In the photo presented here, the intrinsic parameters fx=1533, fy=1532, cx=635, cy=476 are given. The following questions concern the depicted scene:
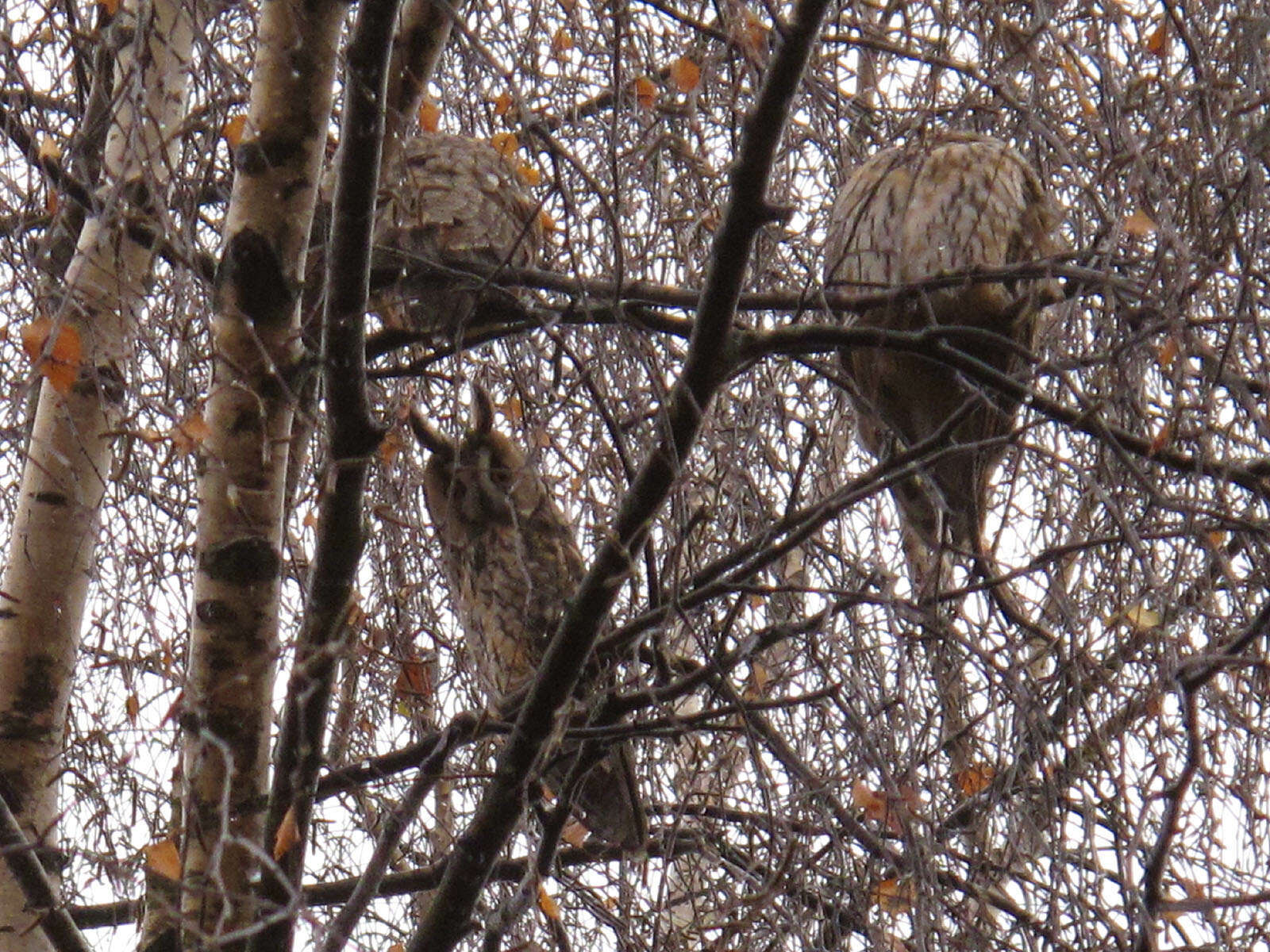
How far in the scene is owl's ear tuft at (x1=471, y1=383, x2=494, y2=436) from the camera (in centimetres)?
297

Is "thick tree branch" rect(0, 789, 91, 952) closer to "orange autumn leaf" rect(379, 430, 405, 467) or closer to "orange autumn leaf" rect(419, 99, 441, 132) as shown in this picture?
"orange autumn leaf" rect(379, 430, 405, 467)

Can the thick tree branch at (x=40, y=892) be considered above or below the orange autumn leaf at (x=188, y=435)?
below

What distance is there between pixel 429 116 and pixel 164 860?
1.77 meters

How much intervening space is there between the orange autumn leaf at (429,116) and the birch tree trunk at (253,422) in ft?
2.94

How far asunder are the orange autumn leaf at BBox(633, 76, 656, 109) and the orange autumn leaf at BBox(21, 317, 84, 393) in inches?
51.0

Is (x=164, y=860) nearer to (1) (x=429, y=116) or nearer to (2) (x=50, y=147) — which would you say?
(2) (x=50, y=147)

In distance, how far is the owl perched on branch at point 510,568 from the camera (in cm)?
297

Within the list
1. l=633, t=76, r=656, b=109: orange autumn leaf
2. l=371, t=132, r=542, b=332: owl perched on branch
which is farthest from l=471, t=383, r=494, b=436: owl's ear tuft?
l=633, t=76, r=656, b=109: orange autumn leaf

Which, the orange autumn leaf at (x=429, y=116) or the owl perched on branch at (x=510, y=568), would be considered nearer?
the owl perched on branch at (x=510, y=568)

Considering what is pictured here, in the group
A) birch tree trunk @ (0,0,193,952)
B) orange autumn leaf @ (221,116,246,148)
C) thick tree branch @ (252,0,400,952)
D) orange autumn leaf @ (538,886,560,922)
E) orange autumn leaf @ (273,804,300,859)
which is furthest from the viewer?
orange autumn leaf @ (221,116,246,148)

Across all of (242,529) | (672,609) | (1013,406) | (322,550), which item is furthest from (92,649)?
(1013,406)

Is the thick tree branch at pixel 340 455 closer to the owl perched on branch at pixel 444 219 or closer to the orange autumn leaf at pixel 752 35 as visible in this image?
the orange autumn leaf at pixel 752 35

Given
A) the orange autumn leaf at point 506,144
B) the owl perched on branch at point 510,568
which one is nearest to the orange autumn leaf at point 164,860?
the owl perched on branch at point 510,568

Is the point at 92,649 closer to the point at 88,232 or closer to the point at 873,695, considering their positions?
the point at 88,232
